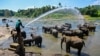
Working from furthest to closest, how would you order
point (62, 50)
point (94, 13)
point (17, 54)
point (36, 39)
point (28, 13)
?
point (28, 13) < point (94, 13) < point (36, 39) < point (62, 50) < point (17, 54)

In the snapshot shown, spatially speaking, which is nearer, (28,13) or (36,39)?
(36,39)

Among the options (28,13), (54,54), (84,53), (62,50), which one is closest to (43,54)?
(54,54)

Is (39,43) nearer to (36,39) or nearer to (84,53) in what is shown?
(36,39)

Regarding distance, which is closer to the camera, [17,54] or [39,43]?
[17,54]

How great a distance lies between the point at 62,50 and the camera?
25.3m

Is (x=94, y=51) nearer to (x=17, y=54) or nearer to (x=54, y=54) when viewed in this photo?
(x=54, y=54)

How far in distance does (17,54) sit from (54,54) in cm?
438

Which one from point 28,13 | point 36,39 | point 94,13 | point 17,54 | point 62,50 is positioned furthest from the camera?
point 28,13

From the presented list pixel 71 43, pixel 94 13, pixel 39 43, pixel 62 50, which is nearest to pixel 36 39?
pixel 39 43

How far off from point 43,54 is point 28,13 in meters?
152

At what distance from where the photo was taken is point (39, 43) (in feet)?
96.5

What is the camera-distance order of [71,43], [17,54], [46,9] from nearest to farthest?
[17,54]
[71,43]
[46,9]

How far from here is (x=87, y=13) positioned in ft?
373

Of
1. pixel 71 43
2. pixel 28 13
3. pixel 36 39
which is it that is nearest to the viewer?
pixel 71 43
